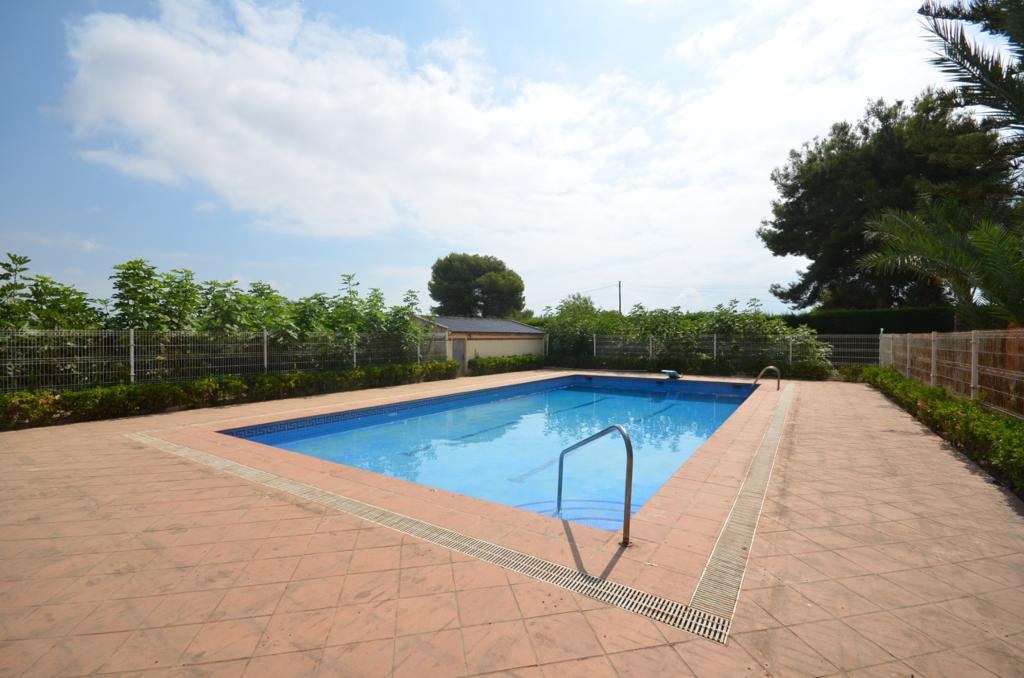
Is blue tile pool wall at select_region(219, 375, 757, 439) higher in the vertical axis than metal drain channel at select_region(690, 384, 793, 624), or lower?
lower

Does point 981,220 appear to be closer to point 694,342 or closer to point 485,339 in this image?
point 694,342

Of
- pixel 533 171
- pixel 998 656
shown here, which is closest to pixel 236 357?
pixel 533 171

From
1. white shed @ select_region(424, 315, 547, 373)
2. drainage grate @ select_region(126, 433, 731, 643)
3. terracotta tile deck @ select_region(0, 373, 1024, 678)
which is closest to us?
terracotta tile deck @ select_region(0, 373, 1024, 678)

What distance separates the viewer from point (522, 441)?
8602 millimetres

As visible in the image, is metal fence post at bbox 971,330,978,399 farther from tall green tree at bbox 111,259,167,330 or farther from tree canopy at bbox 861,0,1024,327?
tall green tree at bbox 111,259,167,330

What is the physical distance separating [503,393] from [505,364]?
13.9 feet

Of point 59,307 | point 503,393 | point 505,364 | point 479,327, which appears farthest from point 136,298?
point 479,327

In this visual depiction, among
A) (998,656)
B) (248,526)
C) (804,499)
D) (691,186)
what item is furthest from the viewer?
(691,186)

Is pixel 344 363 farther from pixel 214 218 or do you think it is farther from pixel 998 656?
pixel 998 656

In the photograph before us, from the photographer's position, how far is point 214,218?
11750 millimetres

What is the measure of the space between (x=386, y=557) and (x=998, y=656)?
3.23m

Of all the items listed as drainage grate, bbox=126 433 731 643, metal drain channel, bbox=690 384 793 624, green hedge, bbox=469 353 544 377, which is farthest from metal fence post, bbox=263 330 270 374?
metal drain channel, bbox=690 384 793 624

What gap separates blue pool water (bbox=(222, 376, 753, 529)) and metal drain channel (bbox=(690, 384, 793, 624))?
1.28m

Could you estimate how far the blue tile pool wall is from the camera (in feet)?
26.9
